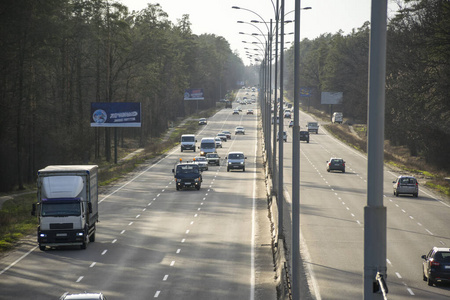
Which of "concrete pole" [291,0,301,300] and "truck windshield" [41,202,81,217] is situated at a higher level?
"concrete pole" [291,0,301,300]

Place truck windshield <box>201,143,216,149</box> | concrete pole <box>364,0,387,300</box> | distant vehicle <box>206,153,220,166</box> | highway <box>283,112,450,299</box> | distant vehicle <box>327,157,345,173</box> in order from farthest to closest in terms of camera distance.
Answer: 1. truck windshield <box>201,143,216,149</box>
2. distant vehicle <box>206,153,220,166</box>
3. distant vehicle <box>327,157,345,173</box>
4. highway <box>283,112,450,299</box>
5. concrete pole <box>364,0,387,300</box>

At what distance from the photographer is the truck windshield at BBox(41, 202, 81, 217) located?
31438mm

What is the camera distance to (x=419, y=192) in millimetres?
57719

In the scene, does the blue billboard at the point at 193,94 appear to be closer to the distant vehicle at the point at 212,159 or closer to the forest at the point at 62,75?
the forest at the point at 62,75

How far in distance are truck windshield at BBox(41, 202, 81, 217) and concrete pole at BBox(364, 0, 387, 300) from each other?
959 inches

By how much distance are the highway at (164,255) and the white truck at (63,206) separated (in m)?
0.77

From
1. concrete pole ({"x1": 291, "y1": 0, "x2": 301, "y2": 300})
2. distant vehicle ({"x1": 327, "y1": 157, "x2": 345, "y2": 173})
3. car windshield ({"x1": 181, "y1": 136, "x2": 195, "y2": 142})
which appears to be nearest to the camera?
concrete pole ({"x1": 291, "y1": 0, "x2": 301, "y2": 300})

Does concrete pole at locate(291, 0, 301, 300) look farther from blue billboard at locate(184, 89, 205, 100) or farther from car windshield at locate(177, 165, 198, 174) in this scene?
blue billboard at locate(184, 89, 205, 100)

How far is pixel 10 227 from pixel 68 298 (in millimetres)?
22658

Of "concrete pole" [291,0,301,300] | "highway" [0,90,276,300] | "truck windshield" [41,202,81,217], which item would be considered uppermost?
"concrete pole" [291,0,301,300]

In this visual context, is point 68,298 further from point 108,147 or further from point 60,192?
point 108,147

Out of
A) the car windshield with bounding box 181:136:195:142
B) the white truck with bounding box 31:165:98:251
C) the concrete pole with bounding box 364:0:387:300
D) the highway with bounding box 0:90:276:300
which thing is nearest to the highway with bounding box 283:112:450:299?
the highway with bounding box 0:90:276:300

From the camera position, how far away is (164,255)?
104ft

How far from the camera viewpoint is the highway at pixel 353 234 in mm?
24922
